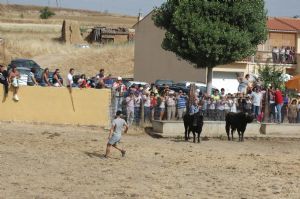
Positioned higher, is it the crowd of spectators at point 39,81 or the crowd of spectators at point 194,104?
the crowd of spectators at point 39,81

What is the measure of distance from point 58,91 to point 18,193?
12652 mm

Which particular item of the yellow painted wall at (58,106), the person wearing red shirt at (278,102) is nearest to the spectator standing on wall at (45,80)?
the yellow painted wall at (58,106)

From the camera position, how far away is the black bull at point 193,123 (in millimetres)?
26163

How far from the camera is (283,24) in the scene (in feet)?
178

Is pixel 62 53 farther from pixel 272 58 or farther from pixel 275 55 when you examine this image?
pixel 272 58

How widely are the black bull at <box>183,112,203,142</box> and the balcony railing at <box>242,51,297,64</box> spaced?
2200 cm

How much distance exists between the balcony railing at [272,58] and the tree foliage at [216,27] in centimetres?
1505

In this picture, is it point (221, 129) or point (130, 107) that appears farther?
point (221, 129)

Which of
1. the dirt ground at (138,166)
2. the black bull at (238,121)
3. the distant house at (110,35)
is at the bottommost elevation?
the dirt ground at (138,166)

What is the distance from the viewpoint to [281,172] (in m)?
20.6

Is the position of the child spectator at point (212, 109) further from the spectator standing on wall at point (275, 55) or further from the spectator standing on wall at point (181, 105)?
the spectator standing on wall at point (275, 55)

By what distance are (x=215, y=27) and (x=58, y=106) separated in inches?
331

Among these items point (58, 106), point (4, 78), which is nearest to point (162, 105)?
point (58, 106)

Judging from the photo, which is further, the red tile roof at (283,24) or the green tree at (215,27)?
the red tile roof at (283,24)
